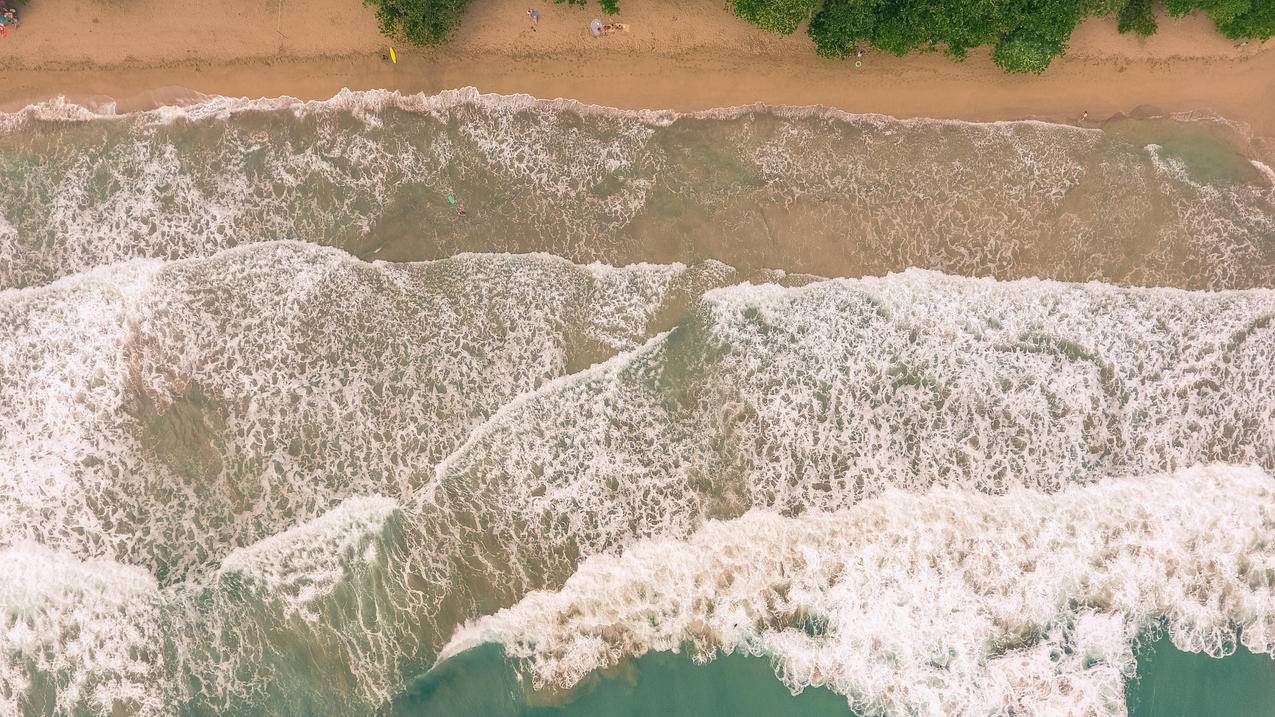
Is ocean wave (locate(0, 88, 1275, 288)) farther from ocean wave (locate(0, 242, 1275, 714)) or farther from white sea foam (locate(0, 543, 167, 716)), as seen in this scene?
white sea foam (locate(0, 543, 167, 716))

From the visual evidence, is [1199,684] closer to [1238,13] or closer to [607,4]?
[1238,13]

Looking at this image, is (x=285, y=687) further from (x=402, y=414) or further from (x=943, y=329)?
(x=943, y=329)

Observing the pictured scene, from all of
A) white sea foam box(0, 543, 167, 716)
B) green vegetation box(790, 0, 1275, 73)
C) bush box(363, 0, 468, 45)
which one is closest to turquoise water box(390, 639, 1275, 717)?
white sea foam box(0, 543, 167, 716)

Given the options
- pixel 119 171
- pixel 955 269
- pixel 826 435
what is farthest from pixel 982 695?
pixel 119 171

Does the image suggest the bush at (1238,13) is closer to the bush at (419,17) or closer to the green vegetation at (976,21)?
the green vegetation at (976,21)

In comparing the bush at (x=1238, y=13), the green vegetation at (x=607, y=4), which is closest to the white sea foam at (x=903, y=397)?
the bush at (x=1238, y=13)

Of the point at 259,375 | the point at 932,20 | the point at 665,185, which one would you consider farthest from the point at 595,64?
the point at 259,375
